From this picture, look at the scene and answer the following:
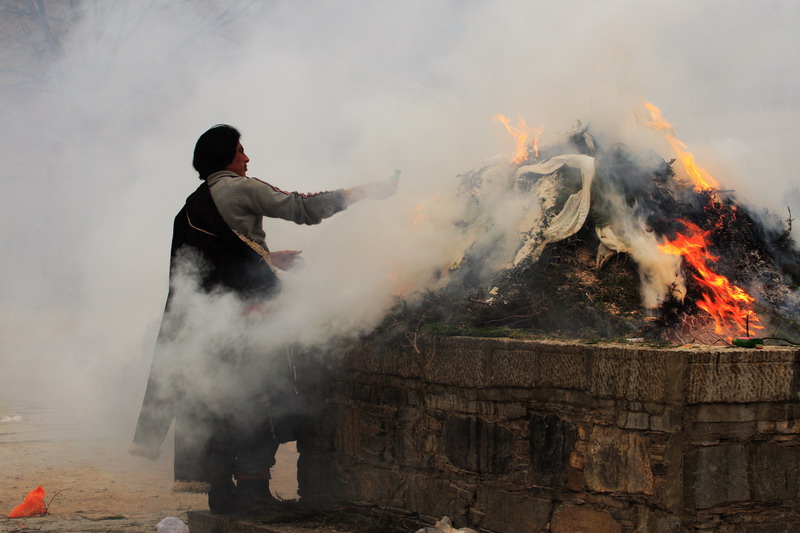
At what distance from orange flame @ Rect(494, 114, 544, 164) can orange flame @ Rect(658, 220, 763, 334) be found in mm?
1443

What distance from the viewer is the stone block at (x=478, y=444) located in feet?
15.1

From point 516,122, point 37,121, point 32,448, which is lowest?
point 32,448

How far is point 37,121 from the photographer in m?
22.0

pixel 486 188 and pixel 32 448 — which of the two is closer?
pixel 486 188

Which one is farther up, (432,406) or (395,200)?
(395,200)

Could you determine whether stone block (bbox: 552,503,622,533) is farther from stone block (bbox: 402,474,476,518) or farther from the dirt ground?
the dirt ground

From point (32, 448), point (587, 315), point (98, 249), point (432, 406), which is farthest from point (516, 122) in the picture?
point (98, 249)

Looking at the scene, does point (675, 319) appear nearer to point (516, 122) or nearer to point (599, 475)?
point (599, 475)

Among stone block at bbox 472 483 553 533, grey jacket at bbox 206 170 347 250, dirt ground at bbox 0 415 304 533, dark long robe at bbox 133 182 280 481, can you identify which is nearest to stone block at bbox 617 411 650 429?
stone block at bbox 472 483 553 533

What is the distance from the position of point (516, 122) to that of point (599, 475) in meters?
3.50

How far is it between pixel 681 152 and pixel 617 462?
2.82 metres

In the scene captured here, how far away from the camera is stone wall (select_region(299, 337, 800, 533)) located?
13.3ft

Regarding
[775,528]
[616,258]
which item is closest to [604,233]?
[616,258]

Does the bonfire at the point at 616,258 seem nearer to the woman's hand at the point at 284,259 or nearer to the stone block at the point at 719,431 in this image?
the stone block at the point at 719,431
